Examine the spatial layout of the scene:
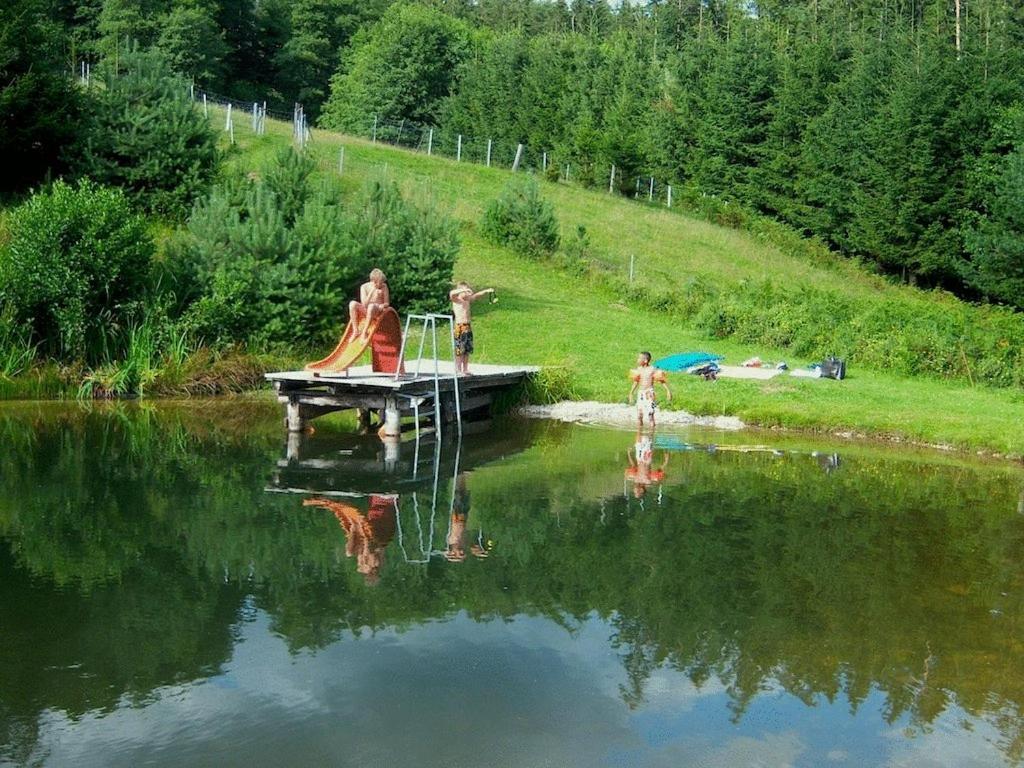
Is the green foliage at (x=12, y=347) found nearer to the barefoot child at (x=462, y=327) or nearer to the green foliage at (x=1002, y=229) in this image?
the barefoot child at (x=462, y=327)

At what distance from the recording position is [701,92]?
219 feet

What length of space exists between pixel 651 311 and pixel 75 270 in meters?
16.4

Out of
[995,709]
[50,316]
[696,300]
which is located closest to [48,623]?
[995,709]

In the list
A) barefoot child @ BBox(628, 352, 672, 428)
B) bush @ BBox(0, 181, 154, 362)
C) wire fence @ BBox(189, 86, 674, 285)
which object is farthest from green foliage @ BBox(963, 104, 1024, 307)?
bush @ BBox(0, 181, 154, 362)

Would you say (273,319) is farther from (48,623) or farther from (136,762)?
(136,762)

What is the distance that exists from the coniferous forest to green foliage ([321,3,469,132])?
0.54 feet

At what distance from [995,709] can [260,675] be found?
18.5ft

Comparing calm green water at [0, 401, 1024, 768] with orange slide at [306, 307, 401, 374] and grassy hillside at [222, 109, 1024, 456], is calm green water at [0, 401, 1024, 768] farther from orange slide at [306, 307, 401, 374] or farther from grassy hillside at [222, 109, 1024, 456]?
grassy hillside at [222, 109, 1024, 456]

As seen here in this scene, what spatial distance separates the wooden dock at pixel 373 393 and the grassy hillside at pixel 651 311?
361 cm

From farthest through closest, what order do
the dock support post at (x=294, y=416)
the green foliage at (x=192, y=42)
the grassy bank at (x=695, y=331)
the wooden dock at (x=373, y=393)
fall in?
the green foliage at (x=192, y=42), the grassy bank at (x=695, y=331), the dock support post at (x=294, y=416), the wooden dock at (x=373, y=393)

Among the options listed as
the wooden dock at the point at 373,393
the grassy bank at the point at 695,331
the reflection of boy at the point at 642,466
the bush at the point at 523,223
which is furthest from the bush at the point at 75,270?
the bush at the point at 523,223

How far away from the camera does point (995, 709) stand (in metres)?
9.02

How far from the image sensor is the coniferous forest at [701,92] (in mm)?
45250

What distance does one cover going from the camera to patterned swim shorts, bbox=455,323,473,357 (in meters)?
21.4
